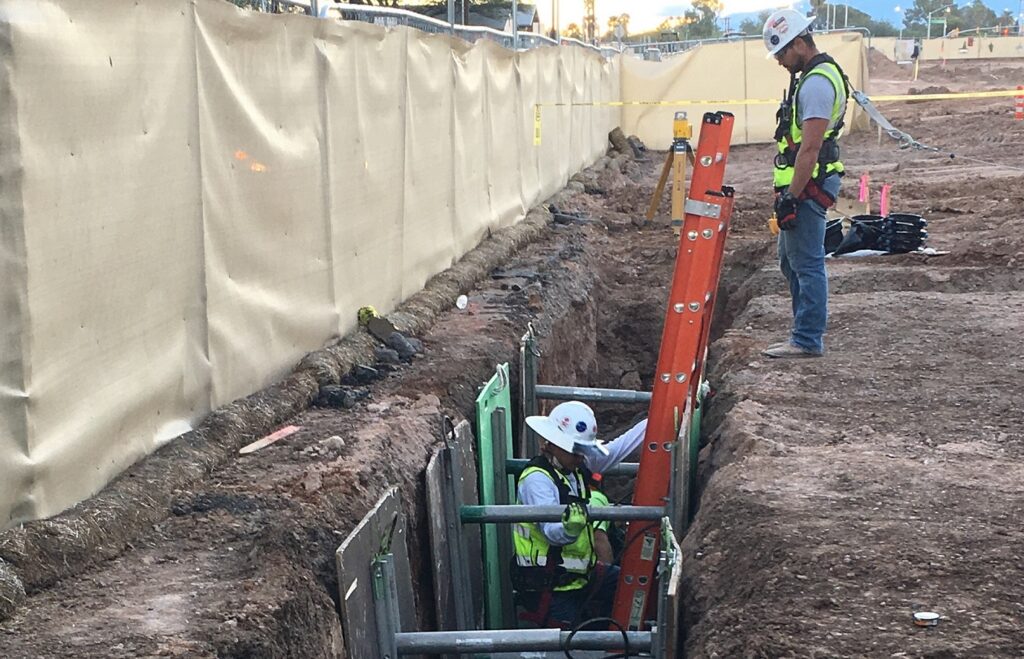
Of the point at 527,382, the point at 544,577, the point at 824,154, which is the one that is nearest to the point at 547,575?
the point at 544,577

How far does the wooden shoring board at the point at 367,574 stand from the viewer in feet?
15.1

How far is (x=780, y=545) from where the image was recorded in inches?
181

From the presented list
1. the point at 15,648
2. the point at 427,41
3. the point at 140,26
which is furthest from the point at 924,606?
the point at 427,41

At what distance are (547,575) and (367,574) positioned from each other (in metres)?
1.83

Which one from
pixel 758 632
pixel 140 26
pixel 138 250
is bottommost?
pixel 758 632

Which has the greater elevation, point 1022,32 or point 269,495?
point 1022,32

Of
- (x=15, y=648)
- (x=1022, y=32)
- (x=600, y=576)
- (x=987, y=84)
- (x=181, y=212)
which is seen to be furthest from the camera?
(x=1022, y=32)

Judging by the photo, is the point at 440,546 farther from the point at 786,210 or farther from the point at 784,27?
the point at 784,27

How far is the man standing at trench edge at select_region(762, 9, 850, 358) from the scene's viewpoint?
668 centimetres

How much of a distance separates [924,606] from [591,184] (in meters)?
15.8

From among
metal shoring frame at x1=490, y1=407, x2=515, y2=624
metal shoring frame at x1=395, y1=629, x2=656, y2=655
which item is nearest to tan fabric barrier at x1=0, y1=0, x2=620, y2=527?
metal shoring frame at x1=490, y1=407, x2=515, y2=624

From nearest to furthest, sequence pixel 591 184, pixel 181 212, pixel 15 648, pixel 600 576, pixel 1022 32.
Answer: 1. pixel 15 648
2. pixel 181 212
3. pixel 600 576
4. pixel 591 184
5. pixel 1022 32

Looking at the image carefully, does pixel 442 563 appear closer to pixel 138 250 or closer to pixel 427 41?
pixel 138 250

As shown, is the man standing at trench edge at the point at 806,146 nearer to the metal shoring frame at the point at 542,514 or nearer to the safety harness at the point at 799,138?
the safety harness at the point at 799,138
